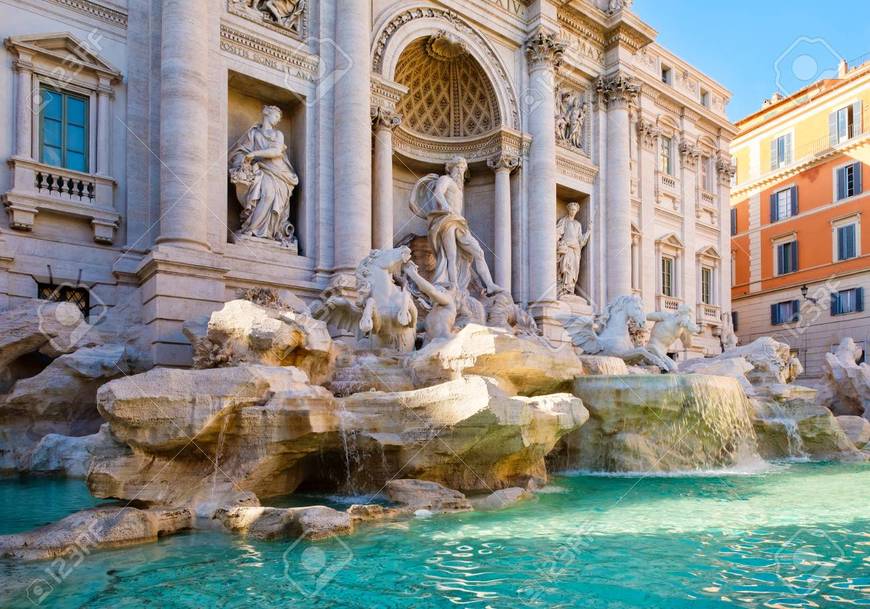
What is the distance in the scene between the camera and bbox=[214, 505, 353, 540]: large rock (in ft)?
16.8

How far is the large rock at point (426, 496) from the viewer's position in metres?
6.15

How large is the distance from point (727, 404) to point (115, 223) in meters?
9.76

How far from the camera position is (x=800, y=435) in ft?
37.2

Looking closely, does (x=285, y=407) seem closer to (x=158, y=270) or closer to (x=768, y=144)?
(x=158, y=270)

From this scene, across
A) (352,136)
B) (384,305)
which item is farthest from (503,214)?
(384,305)

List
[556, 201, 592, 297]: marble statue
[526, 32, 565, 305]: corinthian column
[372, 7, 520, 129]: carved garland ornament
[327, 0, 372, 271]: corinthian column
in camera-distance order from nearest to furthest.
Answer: [327, 0, 372, 271]: corinthian column, [372, 7, 520, 129]: carved garland ornament, [526, 32, 565, 305]: corinthian column, [556, 201, 592, 297]: marble statue

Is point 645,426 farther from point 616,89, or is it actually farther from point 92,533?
point 616,89

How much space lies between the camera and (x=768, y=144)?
30.0m

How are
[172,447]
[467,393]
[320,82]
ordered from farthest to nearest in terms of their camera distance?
[320,82], [467,393], [172,447]

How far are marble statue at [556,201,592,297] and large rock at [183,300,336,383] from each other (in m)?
11.1

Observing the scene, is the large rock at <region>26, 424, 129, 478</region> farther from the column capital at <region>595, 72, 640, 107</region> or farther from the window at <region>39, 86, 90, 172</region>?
the column capital at <region>595, 72, 640, 107</region>

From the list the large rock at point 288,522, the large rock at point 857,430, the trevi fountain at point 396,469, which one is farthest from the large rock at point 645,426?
the large rock at point 288,522

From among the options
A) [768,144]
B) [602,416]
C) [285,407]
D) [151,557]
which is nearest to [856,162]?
[768,144]

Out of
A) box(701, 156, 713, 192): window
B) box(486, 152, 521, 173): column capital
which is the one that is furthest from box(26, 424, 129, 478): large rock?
box(701, 156, 713, 192): window
